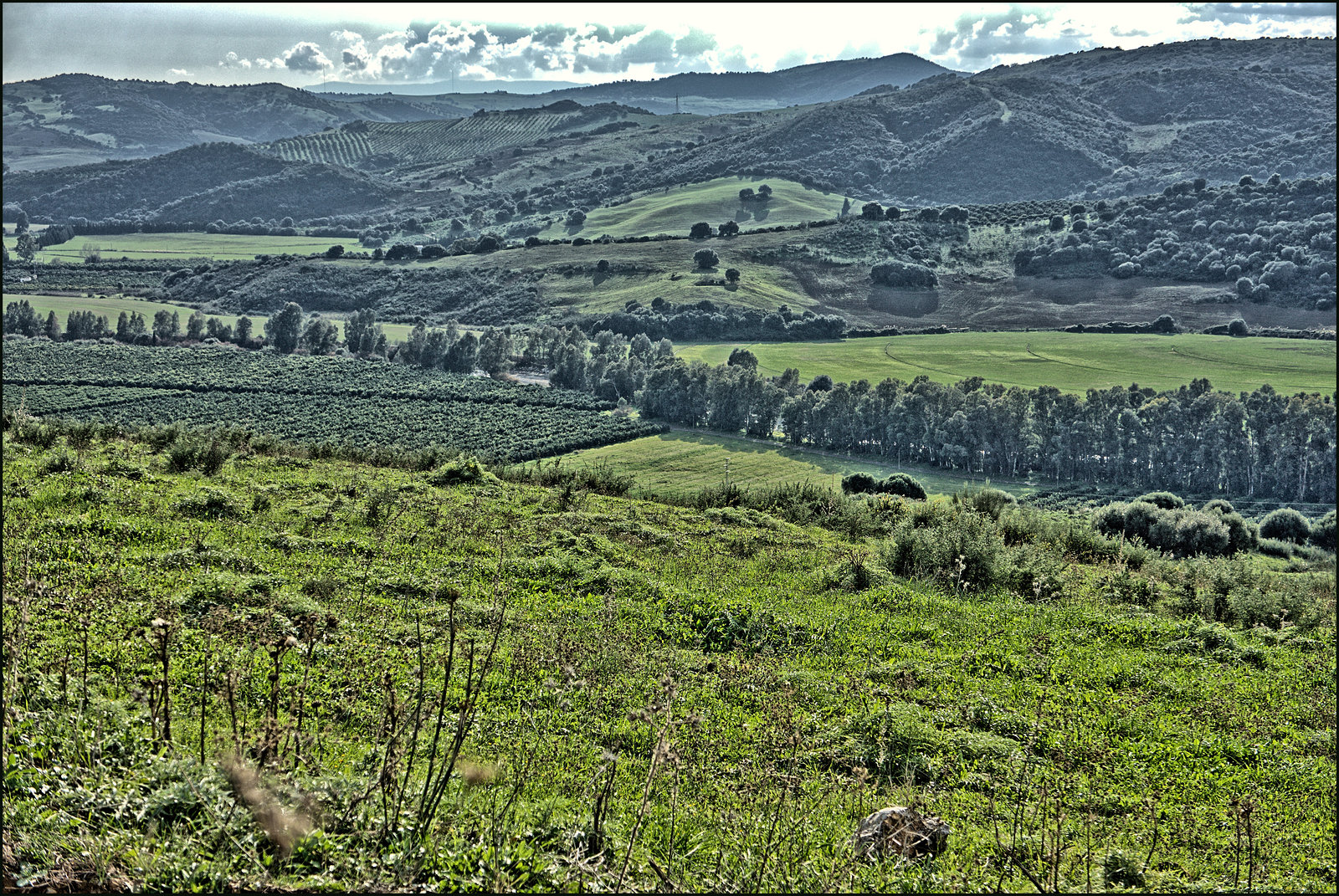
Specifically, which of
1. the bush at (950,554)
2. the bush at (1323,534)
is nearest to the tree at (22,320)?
the bush at (950,554)

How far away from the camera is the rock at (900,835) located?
6.50m

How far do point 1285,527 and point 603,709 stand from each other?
146 feet

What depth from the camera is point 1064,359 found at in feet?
314

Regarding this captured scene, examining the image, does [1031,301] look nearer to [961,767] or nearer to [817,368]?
[817,368]

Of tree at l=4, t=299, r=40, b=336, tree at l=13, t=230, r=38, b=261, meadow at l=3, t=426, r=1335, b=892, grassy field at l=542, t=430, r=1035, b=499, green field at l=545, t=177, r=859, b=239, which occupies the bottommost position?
grassy field at l=542, t=430, r=1035, b=499

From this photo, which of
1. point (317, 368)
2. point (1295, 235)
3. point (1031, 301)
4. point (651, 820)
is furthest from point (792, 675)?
point (1295, 235)

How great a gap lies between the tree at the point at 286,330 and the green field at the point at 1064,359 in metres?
47.4

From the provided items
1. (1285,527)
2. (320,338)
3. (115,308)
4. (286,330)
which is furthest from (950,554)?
(115,308)

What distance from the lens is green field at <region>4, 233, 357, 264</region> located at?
164875 mm

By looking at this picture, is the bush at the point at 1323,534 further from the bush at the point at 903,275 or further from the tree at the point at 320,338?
the tree at the point at 320,338

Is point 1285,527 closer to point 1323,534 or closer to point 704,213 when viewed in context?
point 1323,534

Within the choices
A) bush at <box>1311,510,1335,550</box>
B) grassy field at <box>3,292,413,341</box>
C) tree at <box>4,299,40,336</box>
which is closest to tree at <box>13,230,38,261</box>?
grassy field at <box>3,292,413,341</box>

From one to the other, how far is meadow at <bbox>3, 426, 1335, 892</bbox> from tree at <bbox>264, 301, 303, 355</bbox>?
9734cm

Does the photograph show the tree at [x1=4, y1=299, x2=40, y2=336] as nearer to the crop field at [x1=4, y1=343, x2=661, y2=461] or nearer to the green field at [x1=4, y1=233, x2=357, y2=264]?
the crop field at [x1=4, y1=343, x2=661, y2=461]
